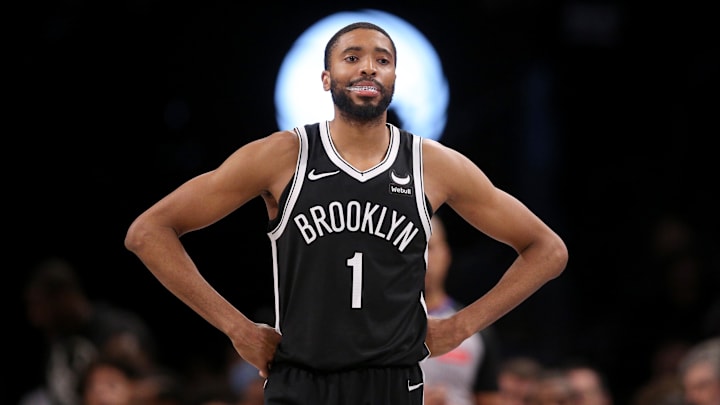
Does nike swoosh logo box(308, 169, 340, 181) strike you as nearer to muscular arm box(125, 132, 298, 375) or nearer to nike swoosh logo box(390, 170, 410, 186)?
muscular arm box(125, 132, 298, 375)

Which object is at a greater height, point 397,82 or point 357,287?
point 397,82

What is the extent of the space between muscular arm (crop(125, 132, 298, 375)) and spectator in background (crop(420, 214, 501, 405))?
2010mm

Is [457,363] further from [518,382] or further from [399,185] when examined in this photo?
[399,185]

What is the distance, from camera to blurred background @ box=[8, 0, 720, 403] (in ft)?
32.4

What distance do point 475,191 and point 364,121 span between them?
1.52 feet

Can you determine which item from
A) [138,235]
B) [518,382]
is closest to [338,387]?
[138,235]

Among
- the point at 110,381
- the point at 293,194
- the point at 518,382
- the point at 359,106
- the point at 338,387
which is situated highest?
the point at 359,106

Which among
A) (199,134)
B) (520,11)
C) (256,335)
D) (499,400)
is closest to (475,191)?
(256,335)

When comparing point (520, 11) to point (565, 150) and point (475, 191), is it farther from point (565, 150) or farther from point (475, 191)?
point (475, 191)

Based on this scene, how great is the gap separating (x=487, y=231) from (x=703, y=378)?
2.75m

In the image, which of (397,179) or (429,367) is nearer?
(397,179)

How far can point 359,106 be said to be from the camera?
15.0 feet

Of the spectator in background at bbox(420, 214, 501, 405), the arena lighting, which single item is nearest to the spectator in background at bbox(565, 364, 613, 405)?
the spectator in background at bbox(420, 214, 501, 405)

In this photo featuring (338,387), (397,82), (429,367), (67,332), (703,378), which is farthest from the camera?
(397,82)
